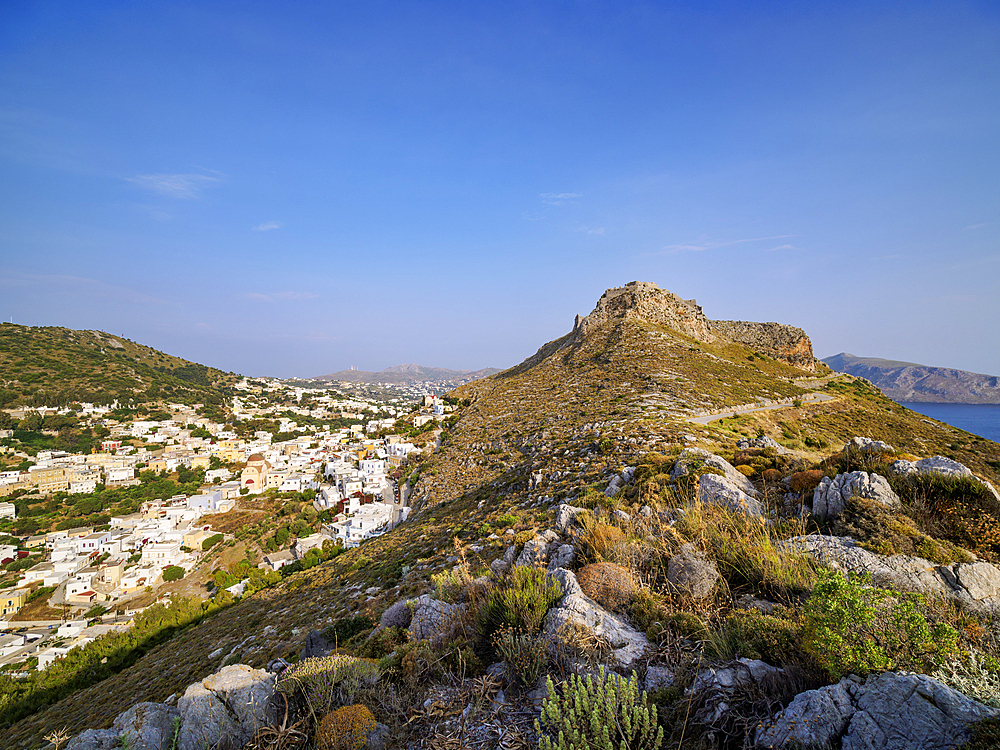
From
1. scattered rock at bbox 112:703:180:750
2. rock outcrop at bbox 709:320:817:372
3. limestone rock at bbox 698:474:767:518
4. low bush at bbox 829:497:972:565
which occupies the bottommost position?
scattered rock at bbox 112:703:180:750

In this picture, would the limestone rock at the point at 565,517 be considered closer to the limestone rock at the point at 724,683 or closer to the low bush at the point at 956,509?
the limestone rock at the point at 724,683

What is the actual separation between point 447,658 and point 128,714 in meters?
3.00

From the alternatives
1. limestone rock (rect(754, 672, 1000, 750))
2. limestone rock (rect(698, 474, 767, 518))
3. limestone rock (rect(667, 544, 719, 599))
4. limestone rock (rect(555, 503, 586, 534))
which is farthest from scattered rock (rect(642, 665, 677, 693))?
limestone rock (rect(555, 503, 586, 534))

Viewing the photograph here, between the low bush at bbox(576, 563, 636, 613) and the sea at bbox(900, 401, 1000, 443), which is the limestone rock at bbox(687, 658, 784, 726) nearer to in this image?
the low bush at bbox(576, 563, 636, 613)

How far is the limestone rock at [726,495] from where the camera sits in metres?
5.56

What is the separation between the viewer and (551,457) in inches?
543

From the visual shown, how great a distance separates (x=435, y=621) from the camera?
4.47 m

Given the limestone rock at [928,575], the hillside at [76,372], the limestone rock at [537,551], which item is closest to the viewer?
the limestone rock at [928,575]

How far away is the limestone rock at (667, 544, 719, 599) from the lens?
3.85 meters

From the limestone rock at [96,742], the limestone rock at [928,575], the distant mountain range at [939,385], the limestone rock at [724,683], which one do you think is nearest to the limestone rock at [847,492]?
the limestone rock at [928,575]

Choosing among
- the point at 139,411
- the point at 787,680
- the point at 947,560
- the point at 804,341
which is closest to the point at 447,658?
the point at 787,680

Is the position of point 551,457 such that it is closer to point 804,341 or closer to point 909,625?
point 909,625

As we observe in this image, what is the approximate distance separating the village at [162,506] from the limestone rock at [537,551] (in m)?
16.1

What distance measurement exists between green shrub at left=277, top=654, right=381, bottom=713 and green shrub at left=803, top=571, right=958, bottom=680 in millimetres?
3596
